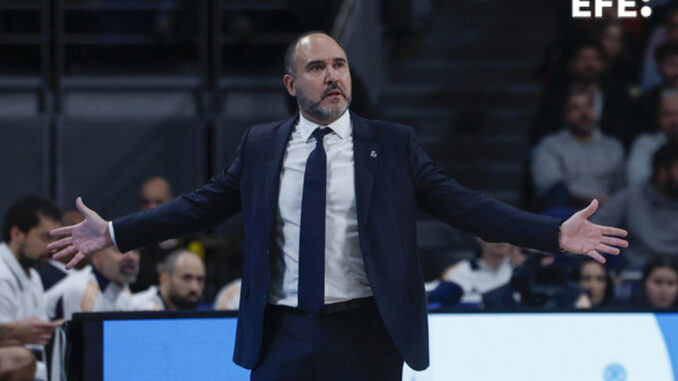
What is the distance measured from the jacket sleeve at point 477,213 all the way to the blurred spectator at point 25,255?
315 centimetres

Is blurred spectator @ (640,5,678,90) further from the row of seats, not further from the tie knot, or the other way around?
the tie knot

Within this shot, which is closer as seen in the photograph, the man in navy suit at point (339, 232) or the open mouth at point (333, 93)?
the man in navy suit at point (339, 232)

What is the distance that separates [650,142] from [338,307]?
5636mm

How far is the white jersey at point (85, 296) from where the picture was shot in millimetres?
6227

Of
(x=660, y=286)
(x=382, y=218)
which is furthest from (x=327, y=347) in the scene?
(x=660, y=286)

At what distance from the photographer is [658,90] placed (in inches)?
349

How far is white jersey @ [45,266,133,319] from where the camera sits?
623cm

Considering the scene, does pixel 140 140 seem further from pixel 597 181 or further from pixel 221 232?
pixel 597 181

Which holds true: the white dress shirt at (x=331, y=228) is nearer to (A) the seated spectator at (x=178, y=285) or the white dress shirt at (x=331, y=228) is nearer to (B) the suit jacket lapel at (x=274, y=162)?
(B) the suit jacket lapel at (x=274, y=162)

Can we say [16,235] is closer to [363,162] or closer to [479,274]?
[479,274]

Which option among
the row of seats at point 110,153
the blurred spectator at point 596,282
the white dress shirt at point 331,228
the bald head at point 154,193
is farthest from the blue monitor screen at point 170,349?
the row of seats at point 110,153

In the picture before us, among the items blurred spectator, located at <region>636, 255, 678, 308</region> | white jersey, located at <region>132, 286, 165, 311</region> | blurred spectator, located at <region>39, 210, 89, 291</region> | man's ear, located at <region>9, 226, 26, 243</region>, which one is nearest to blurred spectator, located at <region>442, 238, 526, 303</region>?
blurred spectator, located at <region>636, 255, 678, 308</region>

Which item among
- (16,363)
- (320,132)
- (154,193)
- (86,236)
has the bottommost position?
(16,363)

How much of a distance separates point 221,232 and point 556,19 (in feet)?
12.4
